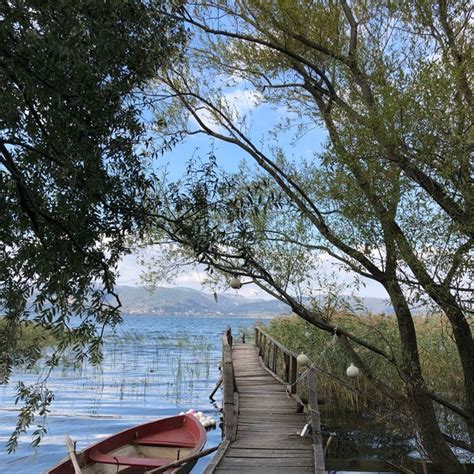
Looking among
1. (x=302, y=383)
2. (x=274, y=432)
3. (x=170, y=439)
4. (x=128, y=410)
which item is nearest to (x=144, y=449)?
(x=170, y=439)

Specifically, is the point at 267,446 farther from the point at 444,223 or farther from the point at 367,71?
the point at 367,71

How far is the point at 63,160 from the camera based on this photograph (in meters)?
3.42

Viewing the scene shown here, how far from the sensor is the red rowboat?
7.81 metres

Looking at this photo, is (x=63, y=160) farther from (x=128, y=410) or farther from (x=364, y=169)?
(x=128, y=410)

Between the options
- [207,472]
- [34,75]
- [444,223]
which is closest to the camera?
[34,75]

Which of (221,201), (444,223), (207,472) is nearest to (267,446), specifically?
(207,472)

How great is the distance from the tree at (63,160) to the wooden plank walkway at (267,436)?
3876mm

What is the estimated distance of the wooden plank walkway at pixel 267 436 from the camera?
6.92 m

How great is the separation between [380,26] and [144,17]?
274 inches

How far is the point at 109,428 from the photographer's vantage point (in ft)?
46.5

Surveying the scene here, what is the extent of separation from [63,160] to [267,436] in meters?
6.35

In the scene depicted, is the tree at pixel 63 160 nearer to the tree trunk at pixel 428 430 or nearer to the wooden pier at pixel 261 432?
the wooden pier at pixel 261 432

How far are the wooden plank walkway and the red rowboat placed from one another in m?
0.86

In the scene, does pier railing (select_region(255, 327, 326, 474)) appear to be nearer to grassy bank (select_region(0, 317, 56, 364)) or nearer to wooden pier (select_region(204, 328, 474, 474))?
wooden pier (select_region(204, 328, 474, 474))
